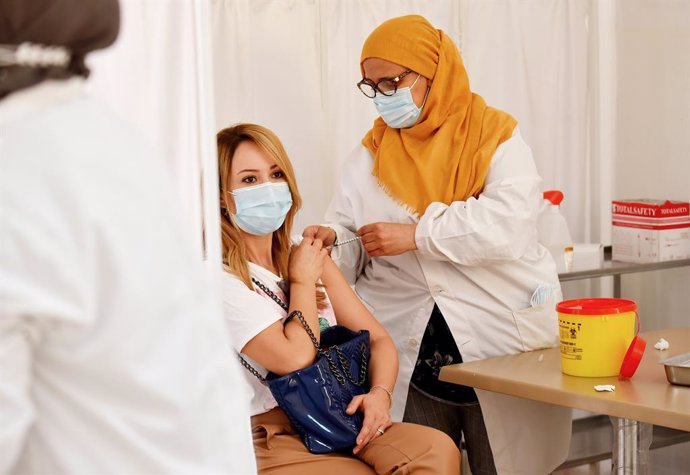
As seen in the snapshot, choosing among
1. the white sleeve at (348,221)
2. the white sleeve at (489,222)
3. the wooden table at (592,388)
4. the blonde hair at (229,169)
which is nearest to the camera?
the wooden table at (592,388)

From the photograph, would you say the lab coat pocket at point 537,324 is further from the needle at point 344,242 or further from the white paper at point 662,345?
the needle at point 344,242

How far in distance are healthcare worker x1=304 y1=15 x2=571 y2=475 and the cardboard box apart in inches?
44.2

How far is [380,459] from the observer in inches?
83.0

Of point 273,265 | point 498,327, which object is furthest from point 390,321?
point 273,265

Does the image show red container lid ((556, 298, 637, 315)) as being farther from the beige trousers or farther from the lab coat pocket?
the beige trousers

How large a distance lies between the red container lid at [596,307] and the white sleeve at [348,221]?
665 millimetres

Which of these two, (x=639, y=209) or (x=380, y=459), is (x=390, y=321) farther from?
(x=639, y=209)

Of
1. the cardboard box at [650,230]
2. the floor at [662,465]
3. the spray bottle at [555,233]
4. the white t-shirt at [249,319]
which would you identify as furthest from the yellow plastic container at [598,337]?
the floor at [662,465]

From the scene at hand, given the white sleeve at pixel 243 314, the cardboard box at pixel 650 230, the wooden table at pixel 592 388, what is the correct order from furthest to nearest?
the cardboard box at pixel 650 230 → the white sleeve at pixel 243 314 → the wooden table at pixel 592 388

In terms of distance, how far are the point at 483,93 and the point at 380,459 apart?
209 cm

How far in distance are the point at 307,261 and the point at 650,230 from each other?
1.89 metres

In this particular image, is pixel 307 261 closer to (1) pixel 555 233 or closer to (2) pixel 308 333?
(2) pixel 308 333

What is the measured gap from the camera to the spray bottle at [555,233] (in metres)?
3.54

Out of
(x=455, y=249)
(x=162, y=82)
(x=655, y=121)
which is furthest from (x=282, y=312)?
(x=655, y=121)
